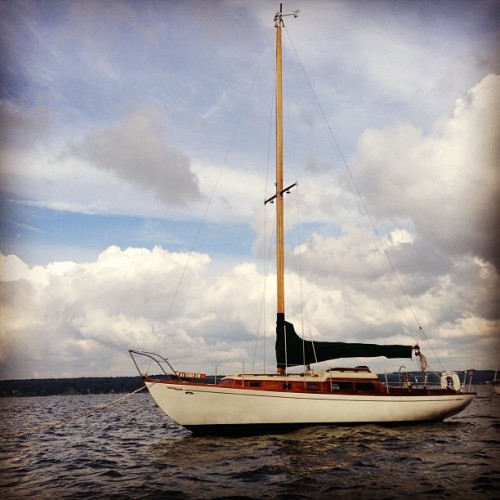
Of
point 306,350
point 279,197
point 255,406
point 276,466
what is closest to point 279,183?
point 279,197

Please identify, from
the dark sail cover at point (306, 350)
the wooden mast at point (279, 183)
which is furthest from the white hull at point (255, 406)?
the wooden mast at point (279, 183)

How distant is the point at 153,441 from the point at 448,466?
13.0 m

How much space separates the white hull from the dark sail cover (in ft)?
6.42

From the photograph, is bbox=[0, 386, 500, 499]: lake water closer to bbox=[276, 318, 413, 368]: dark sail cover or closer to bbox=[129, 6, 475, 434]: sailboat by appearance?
bbox=[129, 6, 475, 434]: sailboat

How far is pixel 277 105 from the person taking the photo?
23344 mm

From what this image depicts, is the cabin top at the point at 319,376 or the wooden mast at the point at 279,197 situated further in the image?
the wooden mast at the point at 279,197

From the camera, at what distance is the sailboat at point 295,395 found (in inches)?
688

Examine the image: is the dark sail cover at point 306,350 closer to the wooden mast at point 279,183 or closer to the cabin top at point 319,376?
the cabin top at point 319,376

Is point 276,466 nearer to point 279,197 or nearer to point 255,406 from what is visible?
point 255,406

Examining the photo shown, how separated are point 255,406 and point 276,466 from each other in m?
4.44

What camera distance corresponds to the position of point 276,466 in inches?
513

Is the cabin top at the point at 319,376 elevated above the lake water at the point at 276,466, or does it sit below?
above

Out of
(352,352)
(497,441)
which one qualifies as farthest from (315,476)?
(497,441)

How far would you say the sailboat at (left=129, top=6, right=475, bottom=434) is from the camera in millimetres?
17484
